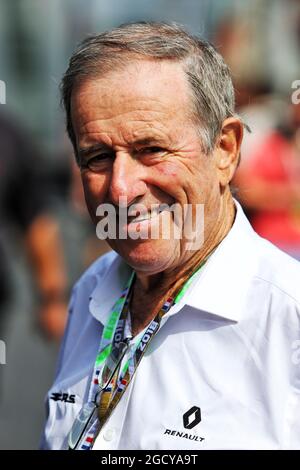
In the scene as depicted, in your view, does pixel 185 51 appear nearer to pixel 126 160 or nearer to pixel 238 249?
pixel 126 160

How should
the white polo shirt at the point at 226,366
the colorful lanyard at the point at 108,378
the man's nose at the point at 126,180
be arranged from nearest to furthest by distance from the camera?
the white polo shirt at the point at 226,366 < the man's nose at the point at 126,180 < the colorful lanyard at the point at 108,378

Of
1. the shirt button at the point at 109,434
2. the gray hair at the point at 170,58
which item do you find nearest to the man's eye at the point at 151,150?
the gray hair at the point at 170,58

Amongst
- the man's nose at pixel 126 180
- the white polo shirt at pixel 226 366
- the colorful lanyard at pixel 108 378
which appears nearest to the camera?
the white polo shirt at pixel 226 366

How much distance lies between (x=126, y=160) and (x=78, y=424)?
69 centimetres

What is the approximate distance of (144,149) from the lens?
2307 mm

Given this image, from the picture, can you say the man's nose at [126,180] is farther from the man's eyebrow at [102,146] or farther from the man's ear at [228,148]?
the man's ear at [228,148]

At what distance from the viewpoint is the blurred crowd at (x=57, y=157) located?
5.00 metres

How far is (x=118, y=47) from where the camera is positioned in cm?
230

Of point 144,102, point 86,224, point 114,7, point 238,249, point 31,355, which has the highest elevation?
point 144,102

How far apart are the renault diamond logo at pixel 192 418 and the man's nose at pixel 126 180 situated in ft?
1.68

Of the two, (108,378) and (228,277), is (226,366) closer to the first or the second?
(228,277)

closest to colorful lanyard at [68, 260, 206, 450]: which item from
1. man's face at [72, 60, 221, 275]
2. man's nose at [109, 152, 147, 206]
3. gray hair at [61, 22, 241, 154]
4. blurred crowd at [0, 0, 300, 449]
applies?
man's face at [72, 60, 221, 275]

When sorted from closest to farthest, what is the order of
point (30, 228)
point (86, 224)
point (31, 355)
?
point (30, 228) → point (31, 355) → point (86, 224)
